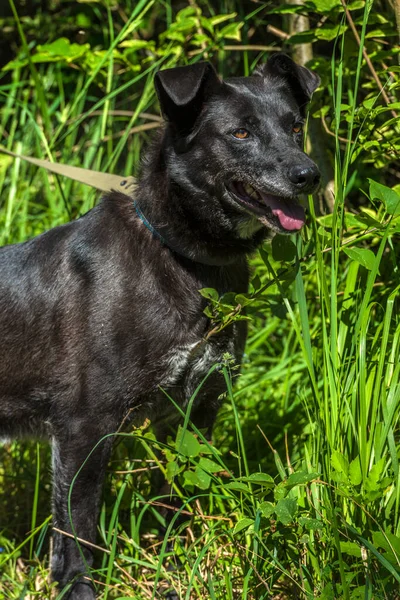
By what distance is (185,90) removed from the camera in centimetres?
274

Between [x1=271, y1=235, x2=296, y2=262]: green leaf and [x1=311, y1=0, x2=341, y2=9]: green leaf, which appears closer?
[x1=271, y1=235, x2=296, y2=262]: green leaf

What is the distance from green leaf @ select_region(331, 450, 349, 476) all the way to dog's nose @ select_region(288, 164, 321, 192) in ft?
2.78

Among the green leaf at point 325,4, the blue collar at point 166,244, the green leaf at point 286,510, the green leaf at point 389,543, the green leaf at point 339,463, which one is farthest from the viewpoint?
the green leaf at point 325,4

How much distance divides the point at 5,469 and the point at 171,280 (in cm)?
138

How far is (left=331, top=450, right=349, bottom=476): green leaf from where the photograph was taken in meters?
2.39

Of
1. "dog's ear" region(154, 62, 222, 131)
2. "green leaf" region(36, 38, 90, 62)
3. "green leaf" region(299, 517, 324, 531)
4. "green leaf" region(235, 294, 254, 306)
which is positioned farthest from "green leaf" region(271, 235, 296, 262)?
"green leaf" region(36, 38, 90, 62)

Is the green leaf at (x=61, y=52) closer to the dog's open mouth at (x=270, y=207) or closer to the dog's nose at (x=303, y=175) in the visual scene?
the dog's open mouth at (x=270, y=207)

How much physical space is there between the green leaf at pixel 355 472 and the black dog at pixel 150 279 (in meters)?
0.73

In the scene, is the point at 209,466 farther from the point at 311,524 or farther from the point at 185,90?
the point at 185,90

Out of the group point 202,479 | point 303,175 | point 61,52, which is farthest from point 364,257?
point 61,52

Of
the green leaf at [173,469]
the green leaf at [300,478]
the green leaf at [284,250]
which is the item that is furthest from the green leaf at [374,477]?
the green leaf at [284,250]

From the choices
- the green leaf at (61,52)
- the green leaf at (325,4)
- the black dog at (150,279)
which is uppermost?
the green leaf at (325,4)

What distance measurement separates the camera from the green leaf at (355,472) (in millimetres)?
2359

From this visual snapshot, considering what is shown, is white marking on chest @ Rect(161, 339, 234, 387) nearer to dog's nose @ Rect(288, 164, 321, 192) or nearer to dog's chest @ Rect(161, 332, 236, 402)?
dog's chest @ Rect(161, 332, 236, 402)
